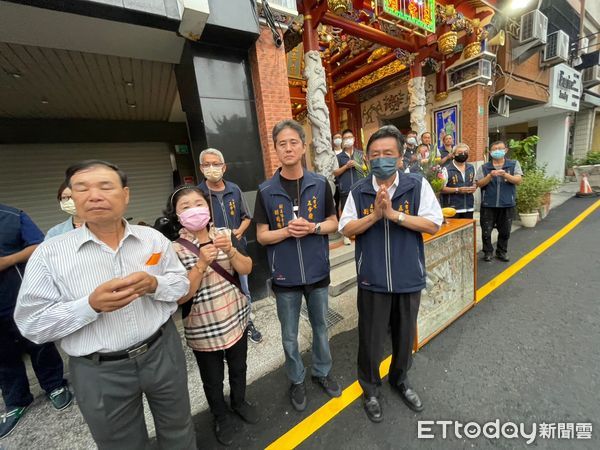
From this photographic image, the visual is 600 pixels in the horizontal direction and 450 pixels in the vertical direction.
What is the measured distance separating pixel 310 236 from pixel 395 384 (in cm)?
139

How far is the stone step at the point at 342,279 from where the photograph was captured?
3.66 m

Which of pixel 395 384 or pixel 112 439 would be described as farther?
pixel 395 384

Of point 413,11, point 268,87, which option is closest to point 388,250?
point 268,87

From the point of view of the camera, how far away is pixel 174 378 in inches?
55.0

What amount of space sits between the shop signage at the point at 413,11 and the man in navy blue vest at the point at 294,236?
5.07 m

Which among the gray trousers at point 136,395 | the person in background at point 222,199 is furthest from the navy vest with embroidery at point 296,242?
the person in background at point 222,199

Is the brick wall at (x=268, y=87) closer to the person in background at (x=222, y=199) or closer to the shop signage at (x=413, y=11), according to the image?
the person in background at (x=222, y=199)

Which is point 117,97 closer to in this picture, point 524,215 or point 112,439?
point 112,439

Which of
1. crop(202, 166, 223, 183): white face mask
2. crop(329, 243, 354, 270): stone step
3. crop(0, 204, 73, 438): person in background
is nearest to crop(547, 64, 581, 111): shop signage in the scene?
crop(329, 243, 354, 270): stone step

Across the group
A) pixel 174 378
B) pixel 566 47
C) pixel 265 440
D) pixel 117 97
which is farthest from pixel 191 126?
pixel 566 47

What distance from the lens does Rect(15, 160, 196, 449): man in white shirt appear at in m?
1.10

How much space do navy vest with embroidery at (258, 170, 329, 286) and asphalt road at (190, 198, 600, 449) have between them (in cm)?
107

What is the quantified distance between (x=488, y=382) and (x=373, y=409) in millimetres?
1024

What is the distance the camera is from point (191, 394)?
88.1 inches
